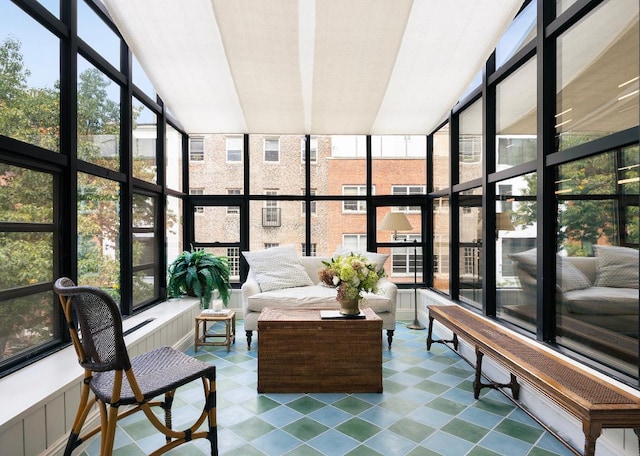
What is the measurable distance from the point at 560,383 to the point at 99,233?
136 inches

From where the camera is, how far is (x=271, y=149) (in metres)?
5.74

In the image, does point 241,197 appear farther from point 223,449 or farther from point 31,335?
point 223,449

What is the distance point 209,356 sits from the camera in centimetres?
398

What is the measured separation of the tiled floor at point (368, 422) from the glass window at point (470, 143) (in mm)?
2068

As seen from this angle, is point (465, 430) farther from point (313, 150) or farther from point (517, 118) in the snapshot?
point (313, 150)

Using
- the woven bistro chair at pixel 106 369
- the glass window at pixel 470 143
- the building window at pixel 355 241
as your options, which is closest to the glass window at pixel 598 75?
the glass window at pixel 470 143

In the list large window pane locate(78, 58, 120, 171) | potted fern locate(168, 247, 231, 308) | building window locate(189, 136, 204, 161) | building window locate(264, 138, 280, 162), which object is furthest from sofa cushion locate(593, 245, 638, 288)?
building window locate(189, 136, 204, 161)

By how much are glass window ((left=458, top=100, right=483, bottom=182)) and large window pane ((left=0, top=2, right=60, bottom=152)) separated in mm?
3662

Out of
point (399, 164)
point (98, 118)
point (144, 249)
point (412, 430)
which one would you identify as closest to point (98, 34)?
point (98, 118)

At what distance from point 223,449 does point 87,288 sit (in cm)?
126

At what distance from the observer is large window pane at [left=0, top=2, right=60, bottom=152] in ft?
7.36

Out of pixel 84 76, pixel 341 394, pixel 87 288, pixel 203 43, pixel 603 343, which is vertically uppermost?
pixel 203 43

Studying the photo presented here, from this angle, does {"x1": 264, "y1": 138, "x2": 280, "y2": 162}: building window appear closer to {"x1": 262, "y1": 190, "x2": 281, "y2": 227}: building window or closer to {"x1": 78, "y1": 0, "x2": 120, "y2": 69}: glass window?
{"x1": 262, "y1": 190, "x2": 281, "y2": 227}: building window

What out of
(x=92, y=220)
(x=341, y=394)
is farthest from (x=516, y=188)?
(x=92, y=220)
